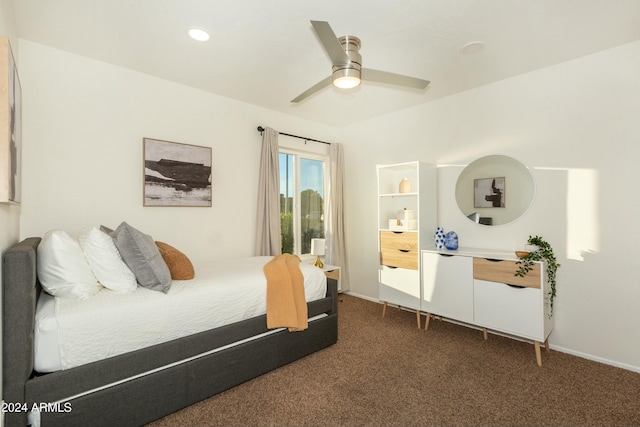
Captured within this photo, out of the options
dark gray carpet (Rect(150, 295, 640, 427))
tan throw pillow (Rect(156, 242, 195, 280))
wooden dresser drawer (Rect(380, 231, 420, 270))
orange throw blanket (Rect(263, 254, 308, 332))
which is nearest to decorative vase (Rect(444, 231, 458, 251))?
wooden dresser drawer (Rect(380, 231, 420, 270))

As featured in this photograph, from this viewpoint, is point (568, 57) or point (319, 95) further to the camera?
point (319, 95)

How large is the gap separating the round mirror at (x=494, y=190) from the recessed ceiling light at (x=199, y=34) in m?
Answer: 2.90

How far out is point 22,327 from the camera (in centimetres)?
150

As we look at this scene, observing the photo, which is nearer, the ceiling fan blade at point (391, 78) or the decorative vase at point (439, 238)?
the ceiling fan blade at point (391, 78)

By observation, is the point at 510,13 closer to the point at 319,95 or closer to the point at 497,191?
the point at 497,191

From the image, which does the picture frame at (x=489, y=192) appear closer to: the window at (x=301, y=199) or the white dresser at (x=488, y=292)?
the white dresser at (x=488, y=292)

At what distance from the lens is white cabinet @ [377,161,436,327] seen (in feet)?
11.3

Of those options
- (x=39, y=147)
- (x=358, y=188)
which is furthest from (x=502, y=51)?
(x=39, y=147)

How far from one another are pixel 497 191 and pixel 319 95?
223cm

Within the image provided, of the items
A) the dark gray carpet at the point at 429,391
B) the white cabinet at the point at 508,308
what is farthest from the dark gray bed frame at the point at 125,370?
the white cabinet at the point at 508,308

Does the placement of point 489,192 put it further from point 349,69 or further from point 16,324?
point 16,324

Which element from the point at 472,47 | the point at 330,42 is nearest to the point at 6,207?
the point at 330,42

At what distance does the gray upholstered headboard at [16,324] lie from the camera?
1.46 meters

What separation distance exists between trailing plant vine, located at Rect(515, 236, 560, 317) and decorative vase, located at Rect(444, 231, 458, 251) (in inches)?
26.3
